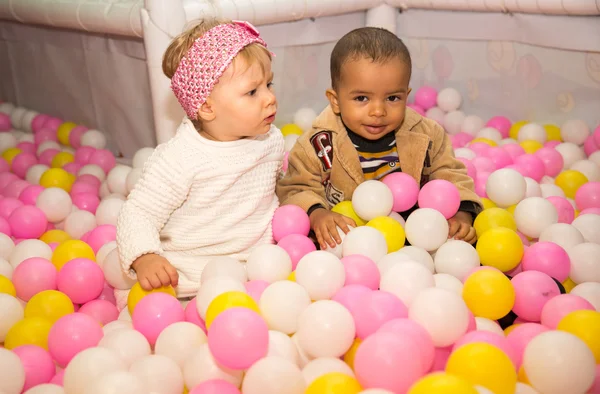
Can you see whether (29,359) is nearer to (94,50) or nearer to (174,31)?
(174,31)

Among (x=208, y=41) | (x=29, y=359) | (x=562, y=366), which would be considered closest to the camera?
(x=562, y=366)

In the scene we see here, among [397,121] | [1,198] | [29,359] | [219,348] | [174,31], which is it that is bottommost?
[1,198]

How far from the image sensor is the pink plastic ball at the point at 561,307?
3.84 feet

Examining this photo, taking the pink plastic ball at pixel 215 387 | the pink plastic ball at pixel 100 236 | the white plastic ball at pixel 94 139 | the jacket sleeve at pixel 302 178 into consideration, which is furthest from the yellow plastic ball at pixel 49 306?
the white plastic ball at pixel 94 139

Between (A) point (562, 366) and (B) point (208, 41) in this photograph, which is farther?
(B) point (208, 41)

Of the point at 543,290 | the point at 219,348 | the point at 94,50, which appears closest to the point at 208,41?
the point at 219,348

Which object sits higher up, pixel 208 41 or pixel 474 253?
pixel 208 41

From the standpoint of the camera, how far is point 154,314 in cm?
124

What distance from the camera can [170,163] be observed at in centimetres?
141

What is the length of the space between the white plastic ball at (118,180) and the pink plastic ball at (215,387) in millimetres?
1096

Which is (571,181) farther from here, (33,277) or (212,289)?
(33,277)

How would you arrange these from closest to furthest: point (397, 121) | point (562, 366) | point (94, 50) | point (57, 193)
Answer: point (562, 366), point (397, 121), point (57, 193), point (94, 50)

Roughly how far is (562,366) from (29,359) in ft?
2.93

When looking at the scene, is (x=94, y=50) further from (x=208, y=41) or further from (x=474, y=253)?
(x=474, y=253)
